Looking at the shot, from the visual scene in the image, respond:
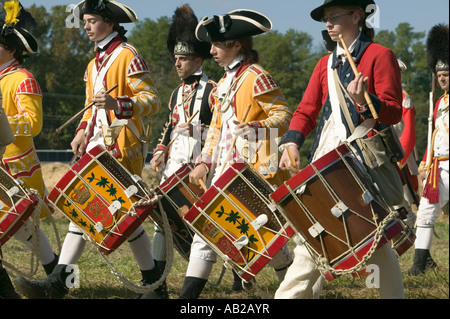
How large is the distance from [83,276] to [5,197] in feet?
5.38

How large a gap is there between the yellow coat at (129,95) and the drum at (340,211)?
1.96m

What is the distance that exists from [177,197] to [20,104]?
1.31 meters

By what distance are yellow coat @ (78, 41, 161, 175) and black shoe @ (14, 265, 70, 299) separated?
894 mm

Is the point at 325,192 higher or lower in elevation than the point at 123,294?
higher

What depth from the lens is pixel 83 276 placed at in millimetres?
6941

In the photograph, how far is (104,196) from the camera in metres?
5.29

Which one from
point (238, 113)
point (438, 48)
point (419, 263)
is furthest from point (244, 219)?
point (438, 48)

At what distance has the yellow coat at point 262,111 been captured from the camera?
17.6 feet

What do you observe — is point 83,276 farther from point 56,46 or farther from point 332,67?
point 56,46

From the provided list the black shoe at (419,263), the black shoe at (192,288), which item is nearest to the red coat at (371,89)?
the black shoe at (192,288)

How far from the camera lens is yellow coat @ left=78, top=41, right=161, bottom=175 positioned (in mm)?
5711

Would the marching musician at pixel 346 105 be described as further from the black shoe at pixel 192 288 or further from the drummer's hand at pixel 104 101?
the drummer's hand at pixel 104 101

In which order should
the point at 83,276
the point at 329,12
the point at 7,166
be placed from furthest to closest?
1. the point at 83,276
2. the point at 7,166
3. the point at 329,12
